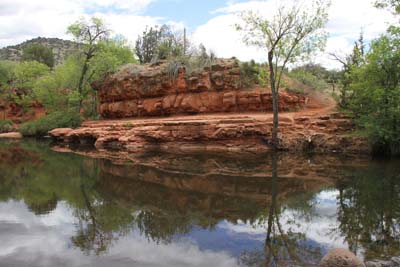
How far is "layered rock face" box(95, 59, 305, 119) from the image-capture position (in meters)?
23.9

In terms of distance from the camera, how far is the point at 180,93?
26.2m

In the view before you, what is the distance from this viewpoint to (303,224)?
22.6 ft

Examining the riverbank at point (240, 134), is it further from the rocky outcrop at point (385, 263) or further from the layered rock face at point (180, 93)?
the rocky outcrop at point (385, 263)

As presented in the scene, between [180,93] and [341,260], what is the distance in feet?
73.7

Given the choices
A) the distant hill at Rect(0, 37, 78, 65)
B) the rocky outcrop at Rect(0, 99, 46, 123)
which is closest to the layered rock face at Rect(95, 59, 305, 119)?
the rocky outcrop at Rect(0, 99, 46, 123)

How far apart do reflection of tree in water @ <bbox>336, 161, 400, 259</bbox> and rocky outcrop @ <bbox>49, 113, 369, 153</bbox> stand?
631cm

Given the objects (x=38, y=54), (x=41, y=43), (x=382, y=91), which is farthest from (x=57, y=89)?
(x=41, y=43)

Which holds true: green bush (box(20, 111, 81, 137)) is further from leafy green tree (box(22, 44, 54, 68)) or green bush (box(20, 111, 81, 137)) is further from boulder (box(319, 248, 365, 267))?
boulder (box(319, 248, 365, 267))

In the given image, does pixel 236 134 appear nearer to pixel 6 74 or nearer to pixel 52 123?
pixel 52 123

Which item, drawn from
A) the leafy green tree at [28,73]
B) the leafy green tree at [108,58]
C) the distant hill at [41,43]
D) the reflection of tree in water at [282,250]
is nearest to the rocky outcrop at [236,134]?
the leafy green tree at [108,58]

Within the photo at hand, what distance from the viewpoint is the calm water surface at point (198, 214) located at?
5.43 meters

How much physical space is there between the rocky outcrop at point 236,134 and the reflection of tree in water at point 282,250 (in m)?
12.1

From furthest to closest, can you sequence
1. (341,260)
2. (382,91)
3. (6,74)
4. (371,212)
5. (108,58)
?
1. (6,74)
2. (108,58)
3. (382,91)
4. (371,212)
5. (341,260)

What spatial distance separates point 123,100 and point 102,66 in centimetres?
399
